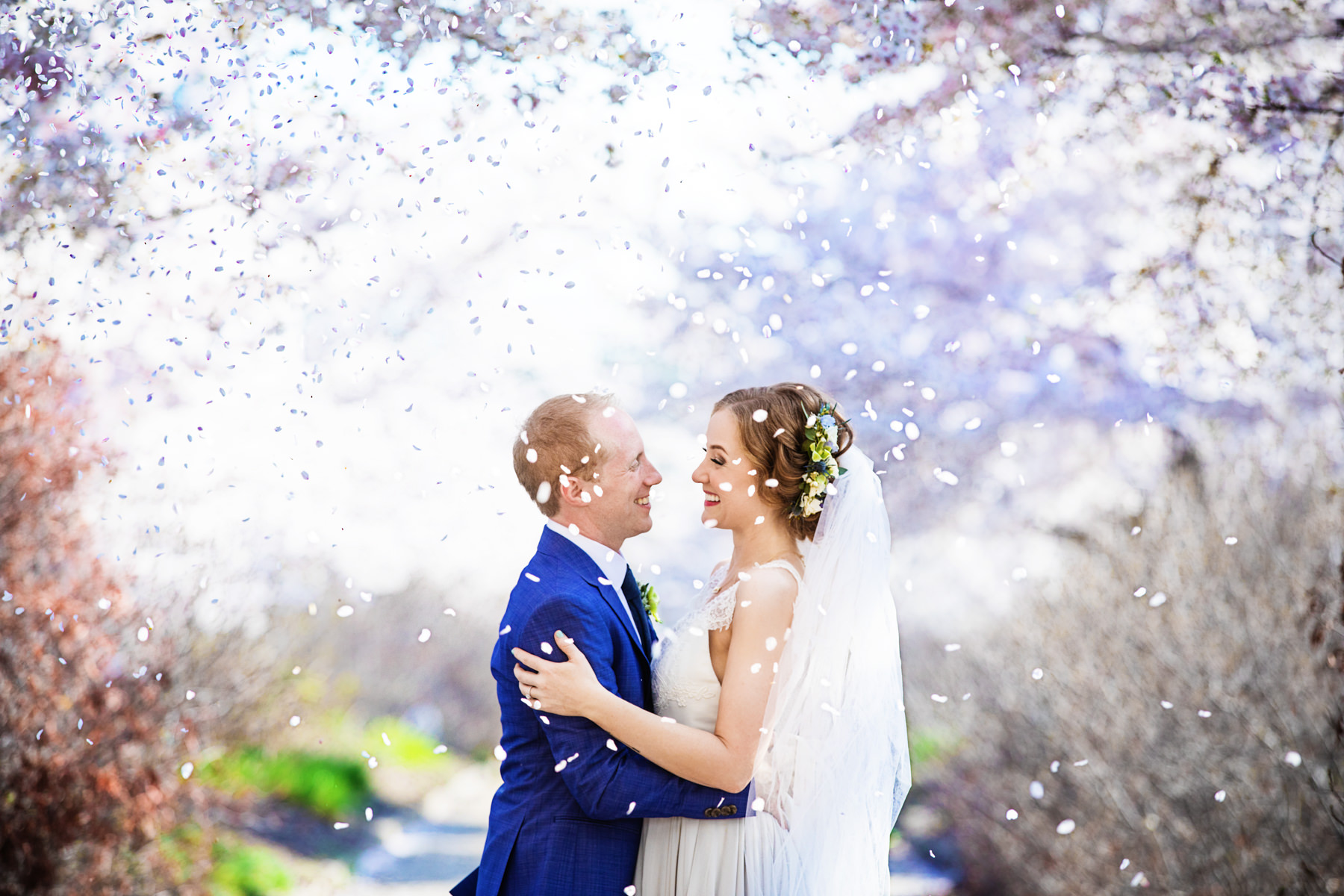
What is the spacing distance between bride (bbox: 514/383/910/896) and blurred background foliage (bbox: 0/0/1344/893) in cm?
105

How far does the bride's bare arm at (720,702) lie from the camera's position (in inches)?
95.8

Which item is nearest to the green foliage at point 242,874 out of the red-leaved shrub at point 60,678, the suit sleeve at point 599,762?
the red-leaved shrub at point 60,678

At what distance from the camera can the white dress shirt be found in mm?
2705

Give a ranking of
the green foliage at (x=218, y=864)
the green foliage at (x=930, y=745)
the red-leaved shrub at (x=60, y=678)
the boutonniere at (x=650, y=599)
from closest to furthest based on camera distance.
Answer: the boutonniere at (x=650, y=599) → the red-leaved shrub at (x=60, y=678) → the green foliage at (x=218, y=864) → the green foliage at (x=930, y=745)

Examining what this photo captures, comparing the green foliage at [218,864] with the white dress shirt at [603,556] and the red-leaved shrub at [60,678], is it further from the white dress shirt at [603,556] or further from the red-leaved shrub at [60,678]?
the white dress shirt at [603,556]

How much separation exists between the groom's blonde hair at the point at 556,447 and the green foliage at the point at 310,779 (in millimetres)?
4185

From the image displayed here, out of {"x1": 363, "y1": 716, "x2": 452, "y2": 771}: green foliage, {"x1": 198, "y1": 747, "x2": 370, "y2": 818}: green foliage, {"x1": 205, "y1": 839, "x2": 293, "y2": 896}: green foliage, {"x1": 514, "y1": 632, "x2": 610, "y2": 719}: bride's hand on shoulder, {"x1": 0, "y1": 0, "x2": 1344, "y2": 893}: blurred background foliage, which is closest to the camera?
{"x1": 514, "y1": 632, "x2": 610, "y2": 719}: bride's hand on shoulder

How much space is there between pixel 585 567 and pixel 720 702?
0.47 m

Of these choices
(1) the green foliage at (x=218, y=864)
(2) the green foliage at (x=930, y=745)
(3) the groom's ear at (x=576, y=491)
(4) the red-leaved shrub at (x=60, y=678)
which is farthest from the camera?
(2) the green foliage at (x=930, y=745)

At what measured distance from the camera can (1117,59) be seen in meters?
4.98

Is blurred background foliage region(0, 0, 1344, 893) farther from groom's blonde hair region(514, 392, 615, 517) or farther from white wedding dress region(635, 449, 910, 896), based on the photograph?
white wedding dress region(635, 449, 910, 896)

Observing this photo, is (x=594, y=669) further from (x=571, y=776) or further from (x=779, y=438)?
(x=779, y=438)

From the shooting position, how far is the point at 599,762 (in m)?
2.47

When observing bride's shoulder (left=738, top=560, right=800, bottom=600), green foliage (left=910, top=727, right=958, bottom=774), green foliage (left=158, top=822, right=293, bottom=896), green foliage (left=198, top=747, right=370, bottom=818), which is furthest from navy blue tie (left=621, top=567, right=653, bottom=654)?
green foliage (left=910, top=727, right=958, bottom=774)
